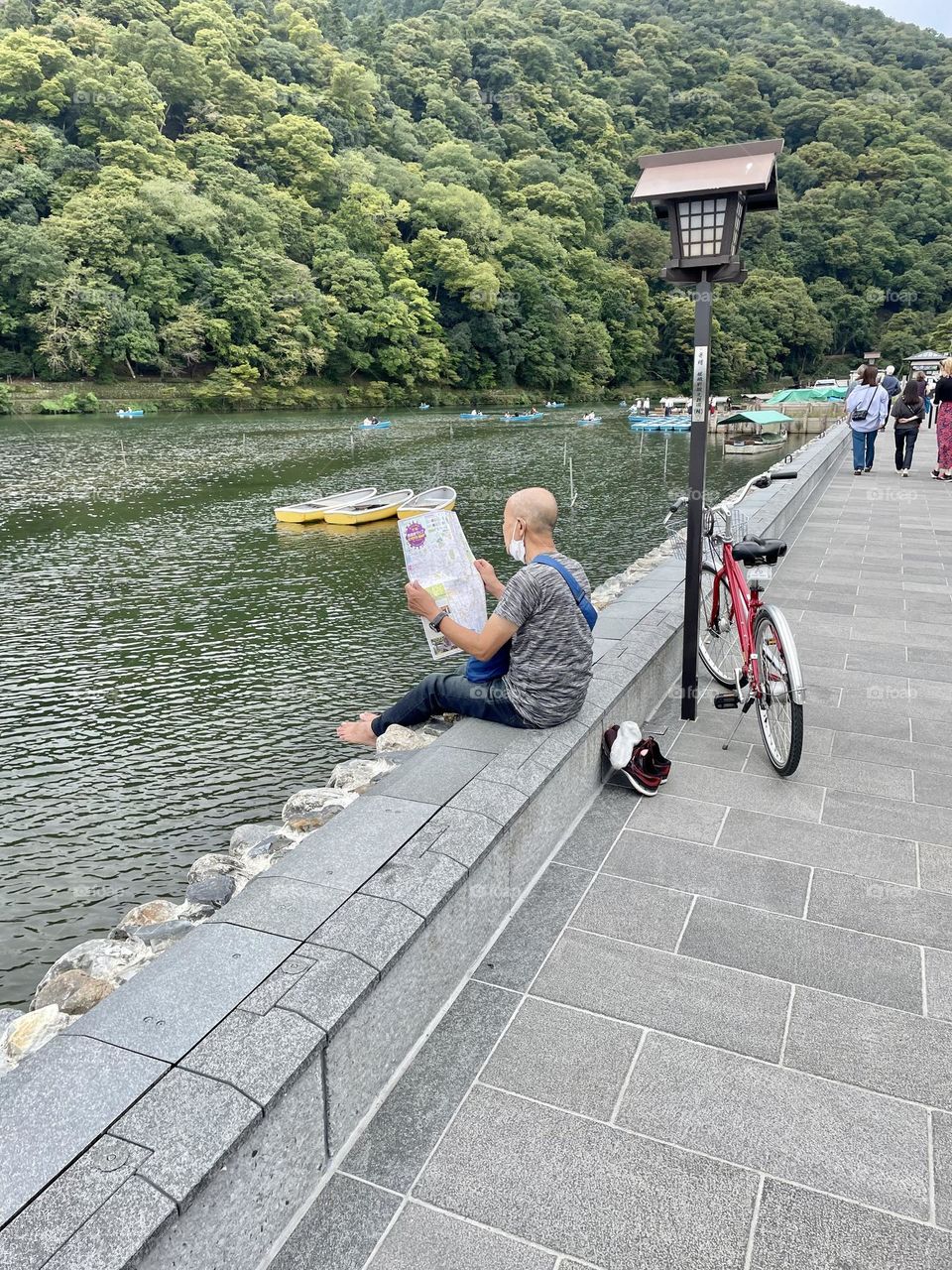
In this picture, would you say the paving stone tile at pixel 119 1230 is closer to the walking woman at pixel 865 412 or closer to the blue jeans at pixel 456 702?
the blue jeans at pixel 456 702

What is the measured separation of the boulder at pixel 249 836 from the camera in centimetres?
490

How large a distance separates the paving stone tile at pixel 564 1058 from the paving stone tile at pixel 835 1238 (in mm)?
433

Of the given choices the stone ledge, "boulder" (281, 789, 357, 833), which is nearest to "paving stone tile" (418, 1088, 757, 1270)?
the stone ledge

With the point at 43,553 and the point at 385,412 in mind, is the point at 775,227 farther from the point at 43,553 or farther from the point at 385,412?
the point at 43,553

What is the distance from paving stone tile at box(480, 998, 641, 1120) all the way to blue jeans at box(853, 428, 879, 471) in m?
14.0

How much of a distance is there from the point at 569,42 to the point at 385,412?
295 ft

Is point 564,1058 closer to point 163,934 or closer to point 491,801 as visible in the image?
point 491,801

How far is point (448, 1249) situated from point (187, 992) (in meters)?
0.79

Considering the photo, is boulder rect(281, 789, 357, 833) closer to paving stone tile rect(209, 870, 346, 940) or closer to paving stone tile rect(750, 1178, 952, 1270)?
paving stone tile rect(209, 870, 346, 940)

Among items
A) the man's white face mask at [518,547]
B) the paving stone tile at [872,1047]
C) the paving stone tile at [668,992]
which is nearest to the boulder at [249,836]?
the man's white face mask at [518,547]

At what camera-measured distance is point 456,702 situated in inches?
154

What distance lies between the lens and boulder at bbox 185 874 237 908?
3.97m

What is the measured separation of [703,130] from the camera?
101m

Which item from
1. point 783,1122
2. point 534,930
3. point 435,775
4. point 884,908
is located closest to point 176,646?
point 435,775
